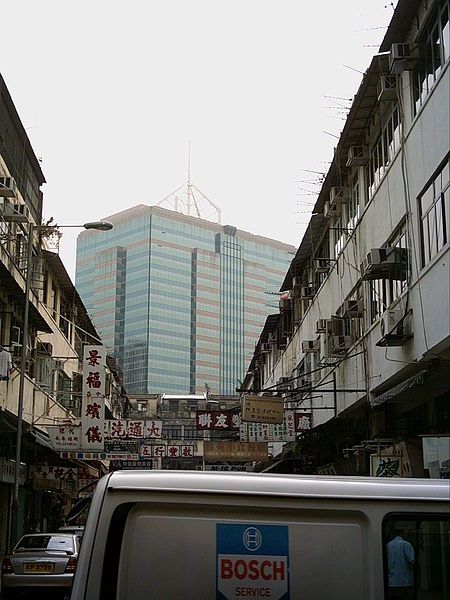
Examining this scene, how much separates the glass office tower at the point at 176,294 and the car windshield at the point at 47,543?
106848 mm

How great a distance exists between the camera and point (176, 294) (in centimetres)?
12988

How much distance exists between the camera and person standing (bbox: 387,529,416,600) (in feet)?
11.7

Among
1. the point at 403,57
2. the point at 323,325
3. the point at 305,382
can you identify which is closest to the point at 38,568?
the point at 403,57

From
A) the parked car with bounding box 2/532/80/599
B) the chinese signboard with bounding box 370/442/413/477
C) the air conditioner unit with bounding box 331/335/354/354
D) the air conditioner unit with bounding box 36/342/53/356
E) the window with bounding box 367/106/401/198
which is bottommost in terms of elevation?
the parked car with bounding box 2/532/80/599

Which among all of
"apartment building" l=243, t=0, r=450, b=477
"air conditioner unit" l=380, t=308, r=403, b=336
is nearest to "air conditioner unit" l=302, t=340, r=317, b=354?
"apartment building" l=243, t=0, r=450, b=477

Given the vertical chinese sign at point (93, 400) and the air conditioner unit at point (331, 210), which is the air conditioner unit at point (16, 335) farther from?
the air conditioner unit at point (331, 210)

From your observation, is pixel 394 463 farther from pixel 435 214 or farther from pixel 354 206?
pixel 354 206

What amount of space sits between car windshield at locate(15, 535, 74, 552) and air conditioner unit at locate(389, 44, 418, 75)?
1058 centimetres

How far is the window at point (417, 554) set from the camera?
3.59 m

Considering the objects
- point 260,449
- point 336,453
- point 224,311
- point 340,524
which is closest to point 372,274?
point 336,453

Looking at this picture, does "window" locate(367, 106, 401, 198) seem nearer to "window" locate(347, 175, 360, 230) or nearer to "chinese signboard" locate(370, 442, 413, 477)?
"window" locate(347, 175, 360, 230)

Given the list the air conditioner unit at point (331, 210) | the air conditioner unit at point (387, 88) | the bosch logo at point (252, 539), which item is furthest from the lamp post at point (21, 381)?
the bosch logo at point (252, 539)

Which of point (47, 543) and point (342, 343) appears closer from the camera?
point (47, 543)

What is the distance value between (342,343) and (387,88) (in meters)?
7.02
